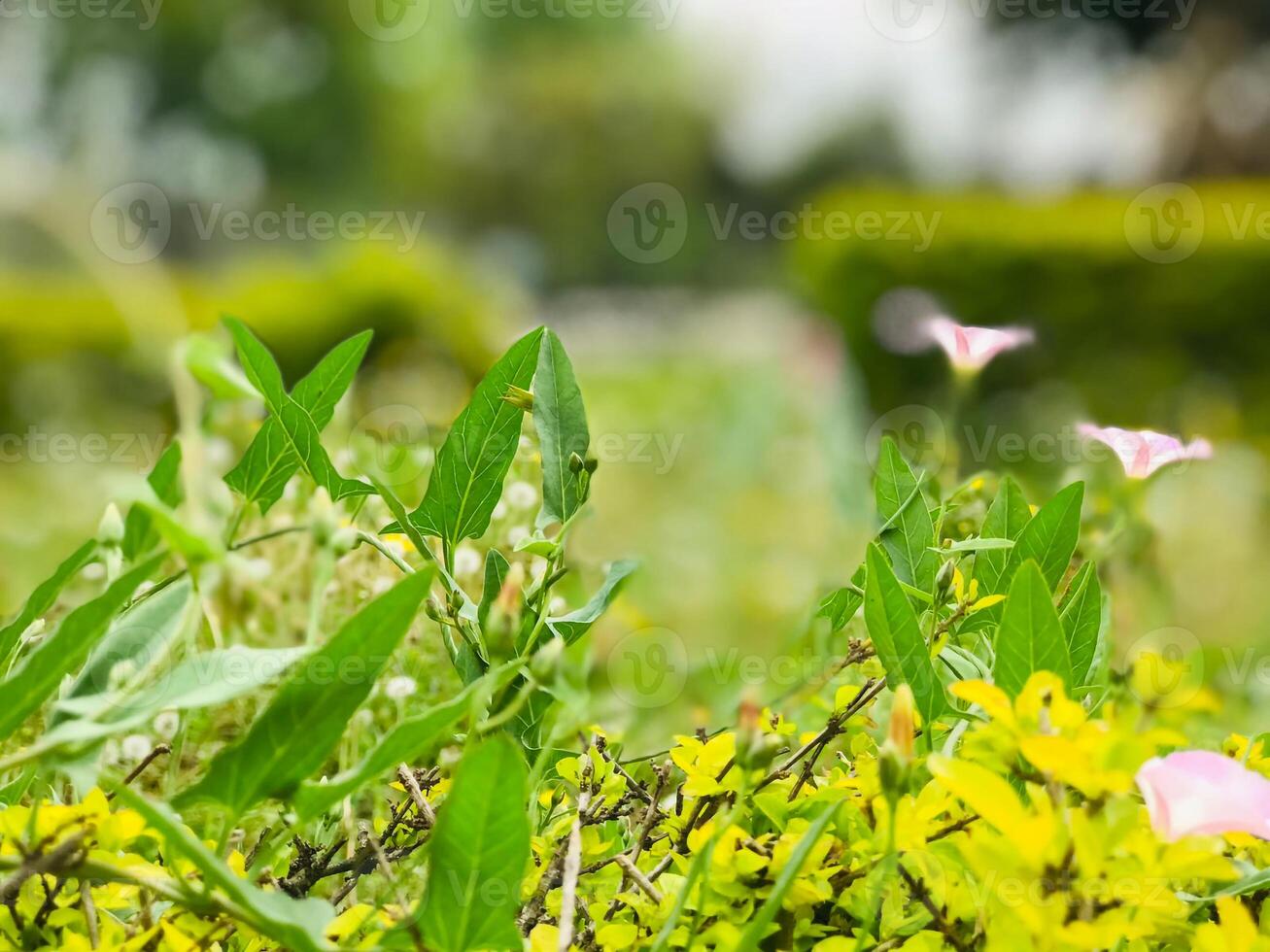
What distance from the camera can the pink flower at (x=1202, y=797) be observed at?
0.45 m

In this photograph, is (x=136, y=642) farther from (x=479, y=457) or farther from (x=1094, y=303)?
(x=1094, y=303)

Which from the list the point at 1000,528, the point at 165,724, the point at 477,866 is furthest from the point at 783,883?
the point at 165,724

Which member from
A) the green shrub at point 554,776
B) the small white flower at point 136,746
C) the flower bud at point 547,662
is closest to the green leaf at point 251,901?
the green shrub at point 554,776

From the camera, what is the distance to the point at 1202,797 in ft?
1.48

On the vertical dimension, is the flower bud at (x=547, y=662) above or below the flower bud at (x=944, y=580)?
below

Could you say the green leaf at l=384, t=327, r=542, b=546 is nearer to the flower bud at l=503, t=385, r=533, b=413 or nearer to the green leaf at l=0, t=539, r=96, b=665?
the flower bud at l=503, t=385, r=533, b=413

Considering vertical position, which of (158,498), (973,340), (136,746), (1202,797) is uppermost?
Result: (973,340)

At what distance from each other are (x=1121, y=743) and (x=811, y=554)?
130 inches

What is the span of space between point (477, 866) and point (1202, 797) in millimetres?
287

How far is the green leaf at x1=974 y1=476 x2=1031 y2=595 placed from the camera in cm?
68

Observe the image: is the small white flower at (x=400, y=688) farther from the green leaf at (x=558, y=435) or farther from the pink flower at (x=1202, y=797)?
the pink flower at (x=1202, y=797)

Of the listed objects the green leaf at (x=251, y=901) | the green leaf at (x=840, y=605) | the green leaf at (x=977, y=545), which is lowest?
the green leaf at (x=251, y=901)

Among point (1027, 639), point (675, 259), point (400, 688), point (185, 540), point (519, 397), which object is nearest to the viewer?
point (185, 540)

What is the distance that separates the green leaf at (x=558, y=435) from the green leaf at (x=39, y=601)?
244 millimetres
